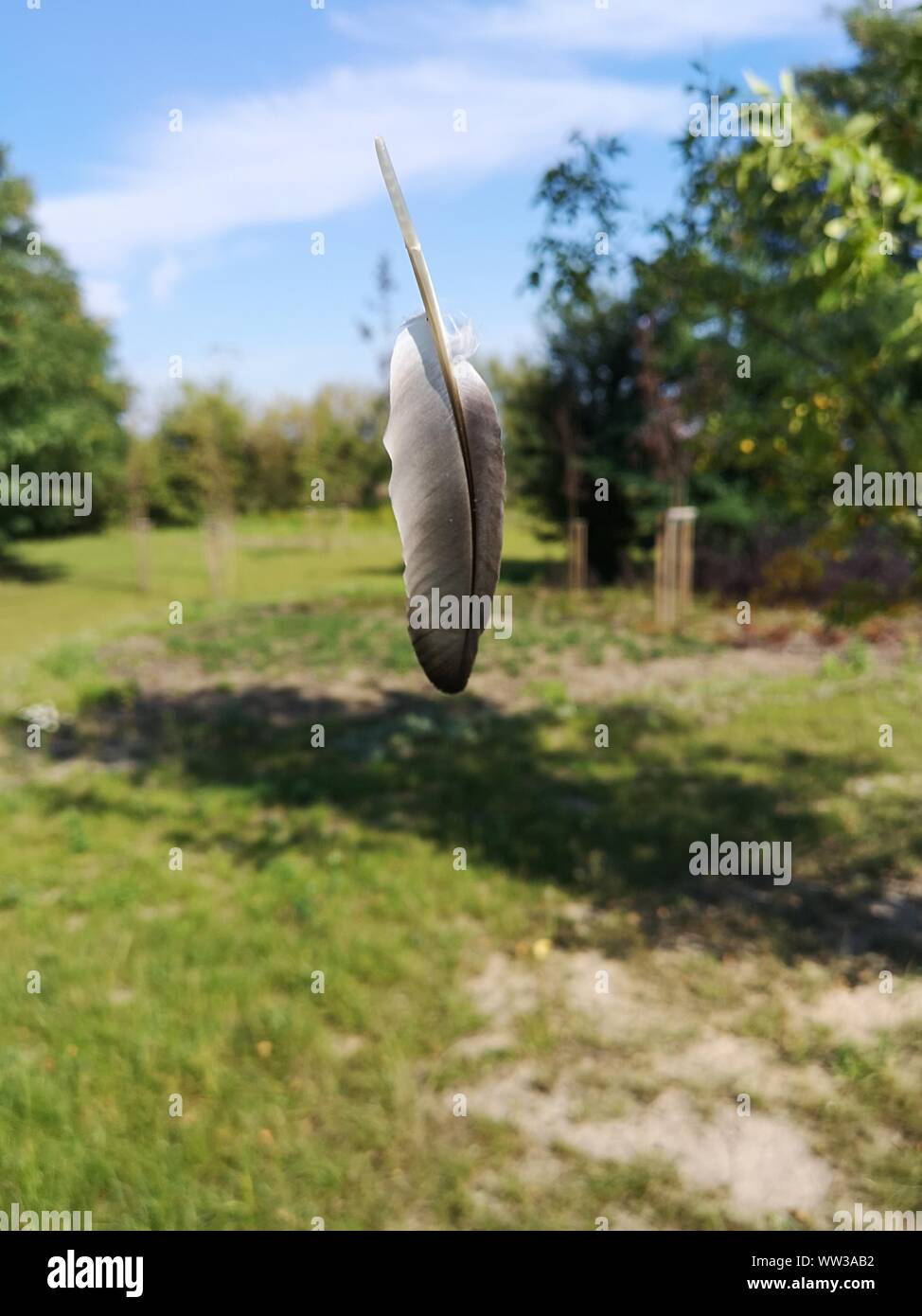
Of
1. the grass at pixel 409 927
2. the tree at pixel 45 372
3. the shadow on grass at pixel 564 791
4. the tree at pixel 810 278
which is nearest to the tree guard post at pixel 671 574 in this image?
the grass at pixel 409 927

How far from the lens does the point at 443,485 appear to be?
63cm

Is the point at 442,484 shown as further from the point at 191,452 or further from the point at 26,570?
the point at 191,452

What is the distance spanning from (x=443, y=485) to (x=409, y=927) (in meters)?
5.19

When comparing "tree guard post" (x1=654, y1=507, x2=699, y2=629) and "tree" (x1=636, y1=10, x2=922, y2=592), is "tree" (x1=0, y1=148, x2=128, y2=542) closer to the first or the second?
"tree" (x1=636, y1=10, x2=922, y2=592)

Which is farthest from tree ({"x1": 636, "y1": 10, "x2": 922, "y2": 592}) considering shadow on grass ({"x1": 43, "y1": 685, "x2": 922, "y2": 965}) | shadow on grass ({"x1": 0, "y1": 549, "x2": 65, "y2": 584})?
shadow on grass ({"x1": 0, "y1": 549, "x2": 65, "y2": 584})

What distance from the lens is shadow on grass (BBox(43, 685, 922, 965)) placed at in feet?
18.9

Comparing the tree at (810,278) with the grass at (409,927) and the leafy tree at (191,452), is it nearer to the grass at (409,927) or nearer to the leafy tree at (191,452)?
the grass at (409,927)

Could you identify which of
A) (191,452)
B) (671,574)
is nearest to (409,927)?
(671,574)

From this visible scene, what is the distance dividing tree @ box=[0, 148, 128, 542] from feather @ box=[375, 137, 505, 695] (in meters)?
11.7

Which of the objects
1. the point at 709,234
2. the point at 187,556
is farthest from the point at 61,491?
the point at 709,234

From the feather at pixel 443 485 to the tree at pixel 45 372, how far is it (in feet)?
38.5

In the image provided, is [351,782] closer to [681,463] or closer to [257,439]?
[681,463]

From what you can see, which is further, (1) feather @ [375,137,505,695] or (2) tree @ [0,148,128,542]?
(2) tree @ [0,148,128,542]
